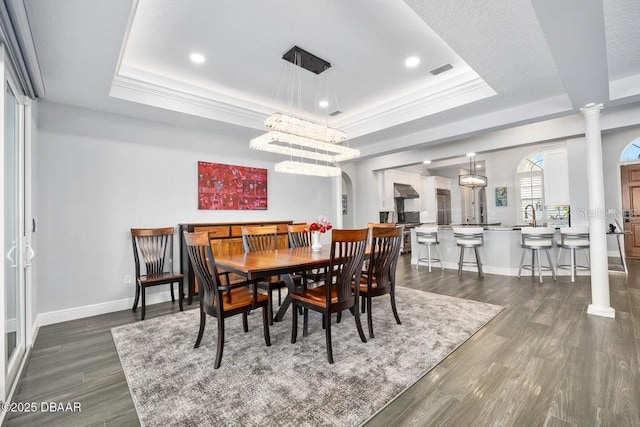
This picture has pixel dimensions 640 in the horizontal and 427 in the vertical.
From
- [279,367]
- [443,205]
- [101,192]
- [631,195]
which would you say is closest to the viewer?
[279,367]

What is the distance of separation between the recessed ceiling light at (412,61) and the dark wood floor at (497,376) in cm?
290

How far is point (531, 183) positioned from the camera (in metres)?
7.62

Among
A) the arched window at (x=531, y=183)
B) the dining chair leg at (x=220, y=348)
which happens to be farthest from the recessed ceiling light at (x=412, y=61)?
the arched window at (x=531, y=183)

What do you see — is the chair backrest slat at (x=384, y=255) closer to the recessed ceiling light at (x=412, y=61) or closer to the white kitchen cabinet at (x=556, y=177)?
the recessed ceiling light at (x=412, y=61)

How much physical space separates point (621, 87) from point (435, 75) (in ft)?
6.39

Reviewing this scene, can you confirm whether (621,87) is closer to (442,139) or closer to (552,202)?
(442,139)

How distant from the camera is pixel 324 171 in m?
4.03

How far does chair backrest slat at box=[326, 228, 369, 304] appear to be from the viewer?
2436 millimetres

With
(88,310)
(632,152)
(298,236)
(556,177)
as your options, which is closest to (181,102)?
(298,236)

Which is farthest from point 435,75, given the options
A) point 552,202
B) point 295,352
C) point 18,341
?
point 18,341

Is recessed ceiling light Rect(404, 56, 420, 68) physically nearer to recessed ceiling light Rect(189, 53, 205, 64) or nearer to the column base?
recessed ceiling light Rect(189, 53, 205, 64)

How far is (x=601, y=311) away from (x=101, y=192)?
5.98 meters

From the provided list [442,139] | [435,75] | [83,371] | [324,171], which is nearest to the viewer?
[83,371]

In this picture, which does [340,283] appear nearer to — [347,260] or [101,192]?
[347,260]
